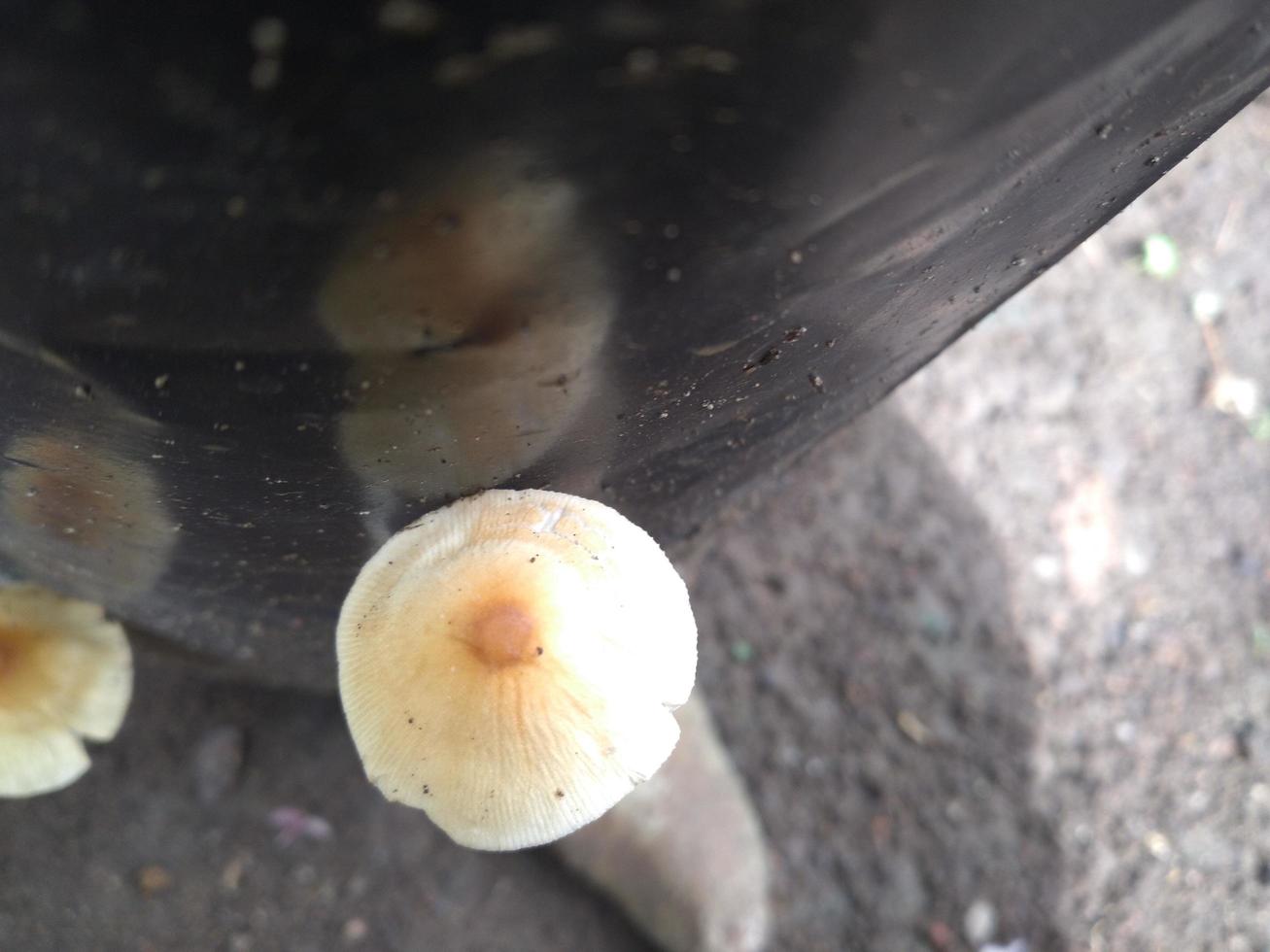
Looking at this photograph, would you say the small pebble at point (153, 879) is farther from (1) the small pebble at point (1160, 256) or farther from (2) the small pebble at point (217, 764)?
(1) the small pebble at point (1160, 256)

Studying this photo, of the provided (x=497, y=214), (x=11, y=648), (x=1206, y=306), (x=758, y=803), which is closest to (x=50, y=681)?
(x=11, y=648)

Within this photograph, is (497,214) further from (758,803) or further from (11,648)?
(758,803)

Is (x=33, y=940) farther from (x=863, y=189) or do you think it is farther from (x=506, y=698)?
(x=863, y=189)

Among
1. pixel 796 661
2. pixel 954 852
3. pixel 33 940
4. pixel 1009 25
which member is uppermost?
pixel 1009 25

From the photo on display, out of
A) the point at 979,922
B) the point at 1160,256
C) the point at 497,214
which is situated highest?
the point at 497,214

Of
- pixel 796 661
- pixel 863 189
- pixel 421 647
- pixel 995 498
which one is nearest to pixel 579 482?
pixel 421 647

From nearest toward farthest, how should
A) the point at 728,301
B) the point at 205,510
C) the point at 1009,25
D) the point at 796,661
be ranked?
the point at 1009,25 < the point at 728,301 < the point at 205,510 < the point at 796,661

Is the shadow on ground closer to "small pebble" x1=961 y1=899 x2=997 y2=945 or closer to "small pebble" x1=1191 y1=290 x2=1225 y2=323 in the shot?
"small pebble" x1=961 y1=899 x2=997 y2=945
